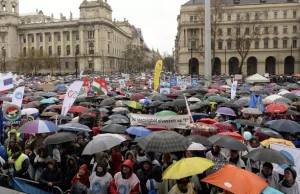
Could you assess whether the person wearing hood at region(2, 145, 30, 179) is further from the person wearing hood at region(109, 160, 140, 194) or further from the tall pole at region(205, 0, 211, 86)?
the tall pole at region(205, 0, 211, 86)

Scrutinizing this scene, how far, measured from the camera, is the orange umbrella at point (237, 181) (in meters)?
4.93

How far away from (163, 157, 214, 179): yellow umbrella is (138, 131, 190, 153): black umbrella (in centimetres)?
100

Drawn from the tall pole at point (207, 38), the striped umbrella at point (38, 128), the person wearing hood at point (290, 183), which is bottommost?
the person wearing hood at point (290, 183)

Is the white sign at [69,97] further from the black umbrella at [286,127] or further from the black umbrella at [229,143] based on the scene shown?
the black umbrella at [286,127]

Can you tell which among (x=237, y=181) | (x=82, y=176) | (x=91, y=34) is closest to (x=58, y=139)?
(x=82, y=176)

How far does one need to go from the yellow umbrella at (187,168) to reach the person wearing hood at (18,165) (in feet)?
11.6

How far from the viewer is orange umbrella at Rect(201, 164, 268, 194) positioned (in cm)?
493

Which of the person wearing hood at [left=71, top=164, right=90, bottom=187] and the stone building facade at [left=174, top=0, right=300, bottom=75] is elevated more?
the stone building facade at [left=174, top=0, right=300, bottom=75]

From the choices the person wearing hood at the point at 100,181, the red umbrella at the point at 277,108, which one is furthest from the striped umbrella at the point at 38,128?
the red umbrella at the point at 277,108

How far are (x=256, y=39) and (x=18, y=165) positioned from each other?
239 ft

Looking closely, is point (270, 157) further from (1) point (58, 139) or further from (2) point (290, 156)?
(1) point (58, 139)

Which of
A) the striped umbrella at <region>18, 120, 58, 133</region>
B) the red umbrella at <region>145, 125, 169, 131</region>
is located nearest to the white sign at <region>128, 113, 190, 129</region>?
the red umbrella at <region>145, 125, 169, 131</region>

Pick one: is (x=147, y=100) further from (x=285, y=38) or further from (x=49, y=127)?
(x=285, y=38)

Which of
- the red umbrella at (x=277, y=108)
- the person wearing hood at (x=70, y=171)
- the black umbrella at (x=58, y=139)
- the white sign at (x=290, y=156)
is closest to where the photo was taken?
the white sign at (x=290, y=156)
